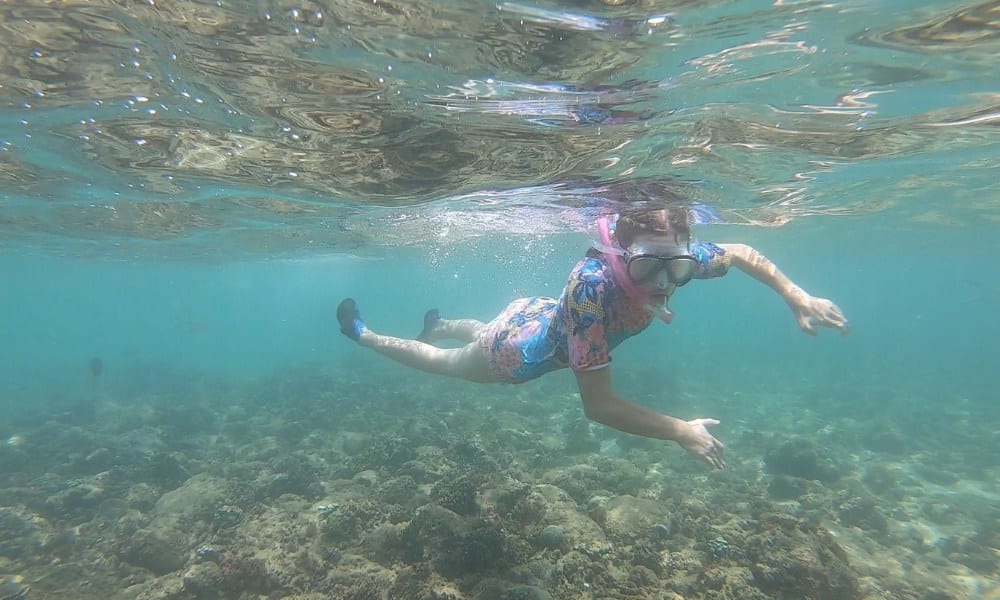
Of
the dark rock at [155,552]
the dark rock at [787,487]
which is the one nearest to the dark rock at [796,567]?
the dark rock at [787,487]

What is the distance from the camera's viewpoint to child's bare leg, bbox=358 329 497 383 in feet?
23.9

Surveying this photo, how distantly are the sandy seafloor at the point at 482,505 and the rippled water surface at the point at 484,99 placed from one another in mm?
5763

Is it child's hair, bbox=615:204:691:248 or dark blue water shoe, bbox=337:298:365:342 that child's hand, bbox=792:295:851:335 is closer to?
child's hair, bbox=615:204:691:248

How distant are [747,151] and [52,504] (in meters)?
16.1

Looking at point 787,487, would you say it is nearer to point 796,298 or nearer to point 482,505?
point 482,505

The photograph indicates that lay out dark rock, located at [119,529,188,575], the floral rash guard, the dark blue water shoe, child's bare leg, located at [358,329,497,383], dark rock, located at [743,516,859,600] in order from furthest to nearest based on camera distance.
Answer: the dark blue water shoe → dark rock, located at [119,529,188,575] → child's bare leg, located at [358,329,497,383] → dark rock, located at [743,516,859,600] → the floral rash guard

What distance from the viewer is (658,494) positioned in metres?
10.5

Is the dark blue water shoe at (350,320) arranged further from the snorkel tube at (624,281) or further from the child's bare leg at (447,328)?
the snorkel tube at (624,281)

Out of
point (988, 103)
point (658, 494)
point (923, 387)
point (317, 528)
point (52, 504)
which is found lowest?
point (923, 387)

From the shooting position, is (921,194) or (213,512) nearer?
(213,512)

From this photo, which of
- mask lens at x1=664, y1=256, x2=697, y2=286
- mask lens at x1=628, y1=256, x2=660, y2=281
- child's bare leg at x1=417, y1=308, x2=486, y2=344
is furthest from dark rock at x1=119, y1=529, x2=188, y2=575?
mask lens at x1=664, y1=256, x2=697, y2=286

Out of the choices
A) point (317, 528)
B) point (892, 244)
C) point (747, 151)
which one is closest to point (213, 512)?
point (317, 528)

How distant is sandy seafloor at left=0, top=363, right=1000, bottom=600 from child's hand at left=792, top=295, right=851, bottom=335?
3199 mm

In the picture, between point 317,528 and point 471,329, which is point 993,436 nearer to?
point 471,329
